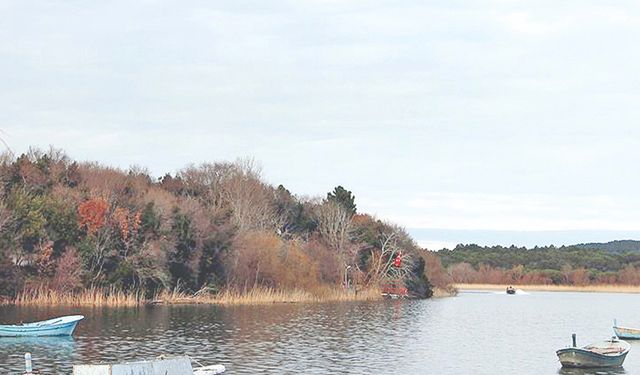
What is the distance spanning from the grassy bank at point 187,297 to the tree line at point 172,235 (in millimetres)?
653

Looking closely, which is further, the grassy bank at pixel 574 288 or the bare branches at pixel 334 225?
the grassy bank at pixel 574 288

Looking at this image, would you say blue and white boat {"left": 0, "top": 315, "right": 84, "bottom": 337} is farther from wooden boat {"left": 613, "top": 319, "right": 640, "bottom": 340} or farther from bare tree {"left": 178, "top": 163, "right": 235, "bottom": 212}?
bare tree {"left": 178, "top": 163, "right": 235, "bottom": 212}

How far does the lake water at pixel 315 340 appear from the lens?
41469 millimetres

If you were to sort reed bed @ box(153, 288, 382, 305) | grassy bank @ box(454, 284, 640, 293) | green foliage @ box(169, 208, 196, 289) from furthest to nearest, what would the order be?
grassy bank @ box(454, 284, 640, 293), green foliage @ box(169, 208, 196, 289), reed bed @ box(153, 288, 382, 305)

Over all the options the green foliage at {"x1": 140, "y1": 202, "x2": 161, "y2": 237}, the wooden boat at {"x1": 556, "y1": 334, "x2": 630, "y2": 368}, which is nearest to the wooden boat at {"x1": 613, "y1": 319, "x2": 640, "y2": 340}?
the wooden boat at {"x1": 556, "y1": 334, "x2": 630, "y2": 368}

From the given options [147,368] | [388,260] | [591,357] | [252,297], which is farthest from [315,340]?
[388,260]

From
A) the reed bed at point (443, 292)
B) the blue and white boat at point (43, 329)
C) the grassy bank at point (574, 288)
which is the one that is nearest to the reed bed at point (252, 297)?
the blue and white boat at point (43, 329)

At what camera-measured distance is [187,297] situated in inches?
3169

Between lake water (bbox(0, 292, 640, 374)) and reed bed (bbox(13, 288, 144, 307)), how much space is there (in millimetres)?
3030

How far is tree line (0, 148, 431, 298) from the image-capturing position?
237 ft

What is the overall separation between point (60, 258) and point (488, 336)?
32906mm

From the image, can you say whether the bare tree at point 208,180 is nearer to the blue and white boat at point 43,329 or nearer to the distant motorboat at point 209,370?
the blue and white boat at point 43,329

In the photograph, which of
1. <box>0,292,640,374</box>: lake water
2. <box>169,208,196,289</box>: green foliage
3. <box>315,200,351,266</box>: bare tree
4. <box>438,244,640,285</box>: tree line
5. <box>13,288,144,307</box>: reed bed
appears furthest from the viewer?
<box>438,244,640,285</box>: tree line

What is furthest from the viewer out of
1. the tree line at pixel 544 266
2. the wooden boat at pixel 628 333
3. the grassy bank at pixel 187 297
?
the tree line at pixel 544 266
